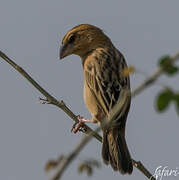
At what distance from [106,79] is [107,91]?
8.8 inches

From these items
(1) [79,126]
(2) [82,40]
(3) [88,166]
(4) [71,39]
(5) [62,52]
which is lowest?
(3) [88,166]

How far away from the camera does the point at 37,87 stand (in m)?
3.90

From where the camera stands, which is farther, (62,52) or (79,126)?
(62,52)

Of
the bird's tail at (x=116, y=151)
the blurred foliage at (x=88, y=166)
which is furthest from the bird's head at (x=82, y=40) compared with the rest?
the blurred foliage at (x=88, y=166)

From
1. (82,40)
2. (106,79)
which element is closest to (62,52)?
(82,40)

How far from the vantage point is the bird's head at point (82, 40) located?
22.0 feet

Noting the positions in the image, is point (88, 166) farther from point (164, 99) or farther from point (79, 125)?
point (79, 125)

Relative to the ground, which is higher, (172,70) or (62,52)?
(62,52)

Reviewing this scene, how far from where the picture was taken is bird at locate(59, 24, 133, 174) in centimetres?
499

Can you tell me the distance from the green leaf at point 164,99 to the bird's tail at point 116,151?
323 cm

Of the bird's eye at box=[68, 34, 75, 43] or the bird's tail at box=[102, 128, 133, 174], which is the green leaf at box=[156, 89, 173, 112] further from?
the bird's eye at box=[68, 34, 75, 43]

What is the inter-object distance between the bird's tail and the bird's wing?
351 millimetres

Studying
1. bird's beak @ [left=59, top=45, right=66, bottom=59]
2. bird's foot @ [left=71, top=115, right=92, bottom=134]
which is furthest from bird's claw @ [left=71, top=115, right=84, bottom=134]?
bird's beak @ [left=59, top=45, right=66, bottom=59]

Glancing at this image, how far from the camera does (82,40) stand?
6.93 metres
